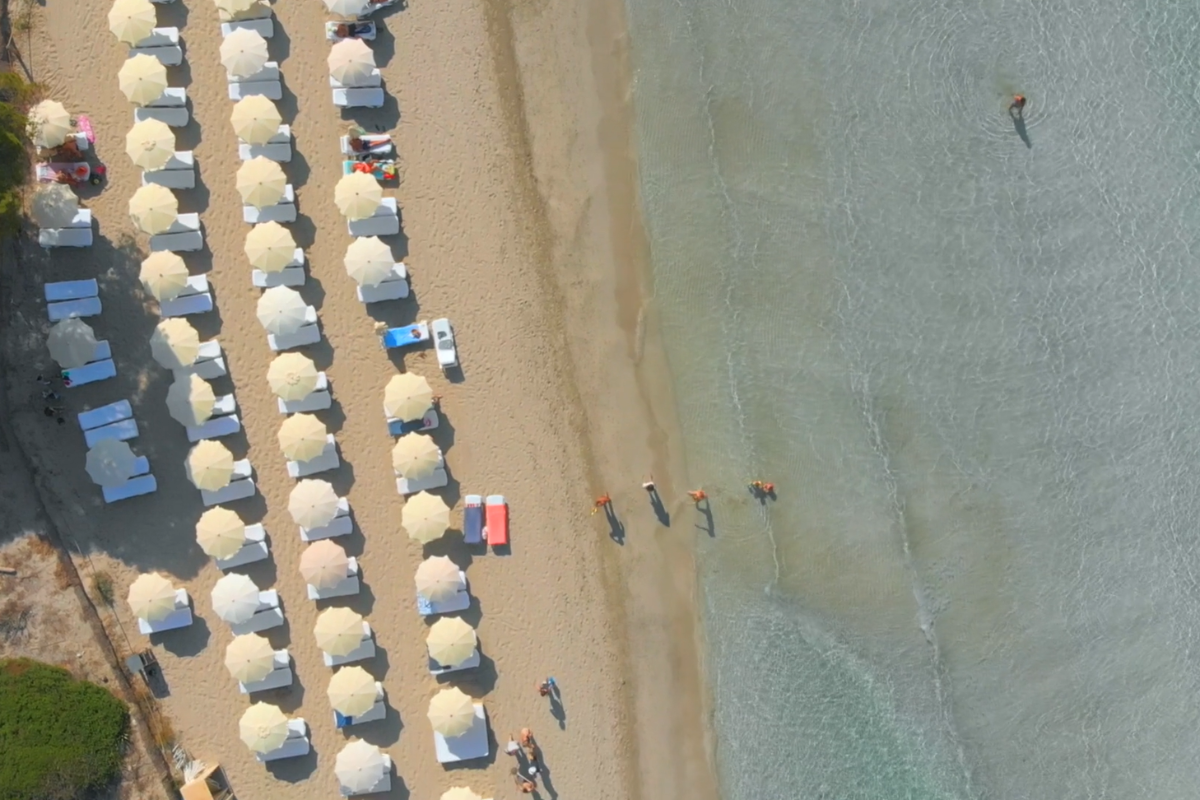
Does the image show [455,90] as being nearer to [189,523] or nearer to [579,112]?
[579,112]

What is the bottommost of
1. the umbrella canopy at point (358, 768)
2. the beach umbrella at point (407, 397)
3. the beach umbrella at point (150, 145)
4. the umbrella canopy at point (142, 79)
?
the umbrella canopy at point (358, 768)

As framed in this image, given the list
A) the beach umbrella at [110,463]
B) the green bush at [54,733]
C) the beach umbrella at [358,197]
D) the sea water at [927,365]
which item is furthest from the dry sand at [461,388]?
the green bush at [54,733]

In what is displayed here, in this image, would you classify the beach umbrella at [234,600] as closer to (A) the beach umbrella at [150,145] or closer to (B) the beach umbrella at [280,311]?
(B) the beach umbrella at [280,311]

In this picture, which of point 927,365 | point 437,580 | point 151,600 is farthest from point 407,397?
point 927,365

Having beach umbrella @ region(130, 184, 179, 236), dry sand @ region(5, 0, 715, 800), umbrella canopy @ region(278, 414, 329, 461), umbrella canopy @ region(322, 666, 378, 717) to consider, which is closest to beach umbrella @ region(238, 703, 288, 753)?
dry sand @ region(5, 0, 715, 800)

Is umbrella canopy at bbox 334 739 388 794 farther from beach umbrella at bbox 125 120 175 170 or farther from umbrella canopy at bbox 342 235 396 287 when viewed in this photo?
beach umbrella at bbox 125 120 175 170
